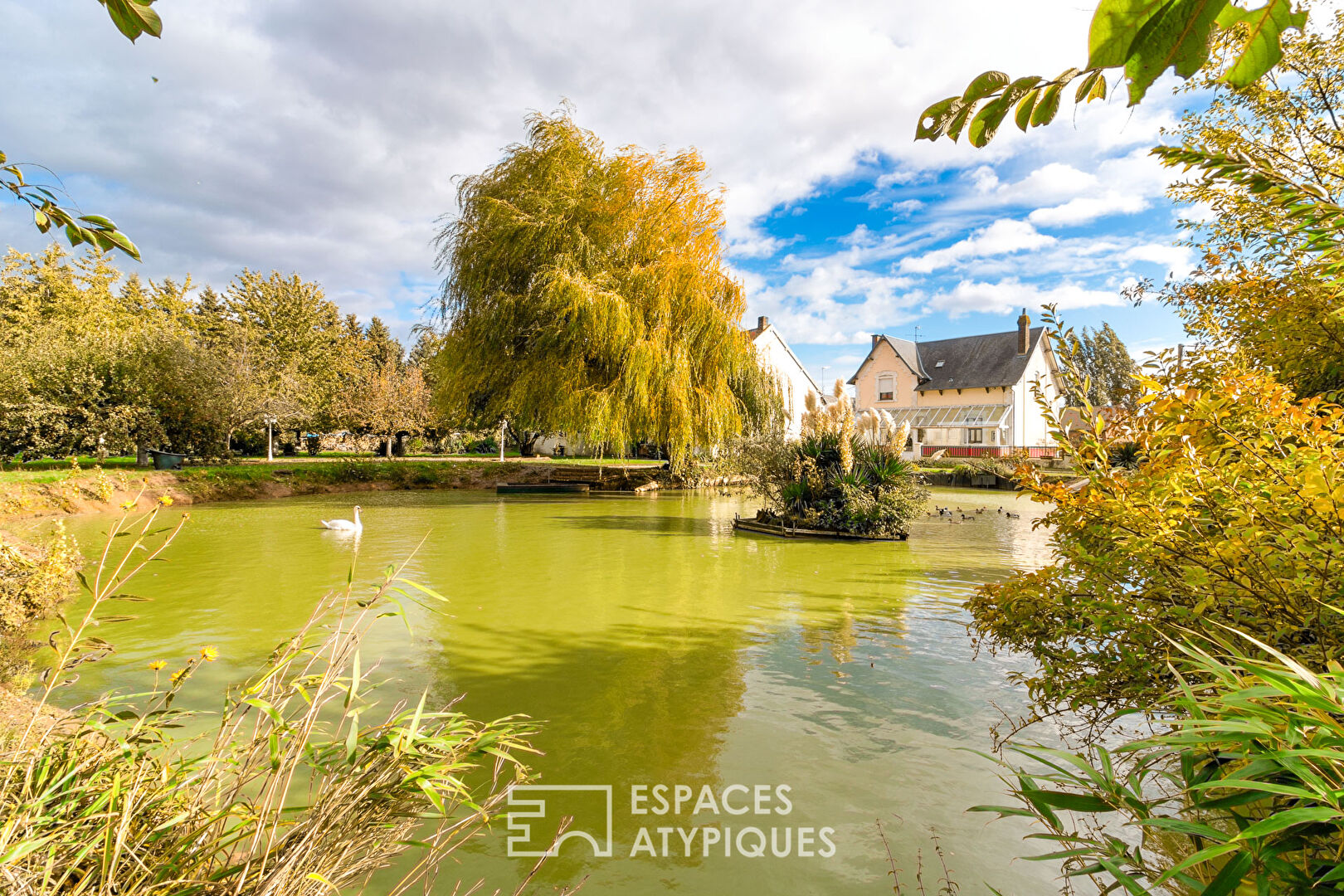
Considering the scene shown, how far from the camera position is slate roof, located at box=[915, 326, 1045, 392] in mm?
39872

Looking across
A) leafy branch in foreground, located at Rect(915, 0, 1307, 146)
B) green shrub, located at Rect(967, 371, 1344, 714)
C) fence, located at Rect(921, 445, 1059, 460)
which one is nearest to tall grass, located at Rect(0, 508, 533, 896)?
leafy branch in foreground, located at Rect(915, 0, 1307, 146)

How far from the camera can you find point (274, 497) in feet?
64.4

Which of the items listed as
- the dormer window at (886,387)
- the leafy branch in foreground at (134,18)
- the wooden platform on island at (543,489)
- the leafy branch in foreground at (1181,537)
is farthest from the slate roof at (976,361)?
the leafy branch in foreground at (134,18)

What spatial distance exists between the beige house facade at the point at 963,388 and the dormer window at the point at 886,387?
58mm

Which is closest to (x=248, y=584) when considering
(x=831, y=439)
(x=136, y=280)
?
(x=831, y=439)

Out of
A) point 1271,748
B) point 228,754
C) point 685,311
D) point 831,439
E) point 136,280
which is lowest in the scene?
point 228,754

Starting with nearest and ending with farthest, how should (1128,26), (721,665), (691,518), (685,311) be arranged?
(1128,26) → (721,665) → (691,518) → (685,311)

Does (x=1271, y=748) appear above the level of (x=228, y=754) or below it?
above

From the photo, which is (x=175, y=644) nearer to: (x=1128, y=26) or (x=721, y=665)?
(x=721, y=665)

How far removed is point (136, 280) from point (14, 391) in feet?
92.6

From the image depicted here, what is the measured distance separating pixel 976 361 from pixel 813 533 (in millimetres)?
35571

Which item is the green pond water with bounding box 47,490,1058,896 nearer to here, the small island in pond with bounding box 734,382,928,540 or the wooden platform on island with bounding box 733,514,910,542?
the wooden platform on island with bounding box 733,514,910,542

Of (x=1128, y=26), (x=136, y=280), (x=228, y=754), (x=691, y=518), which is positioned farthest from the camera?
(x=136, y=280)

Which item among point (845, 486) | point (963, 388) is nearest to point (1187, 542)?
point (845, 486)
